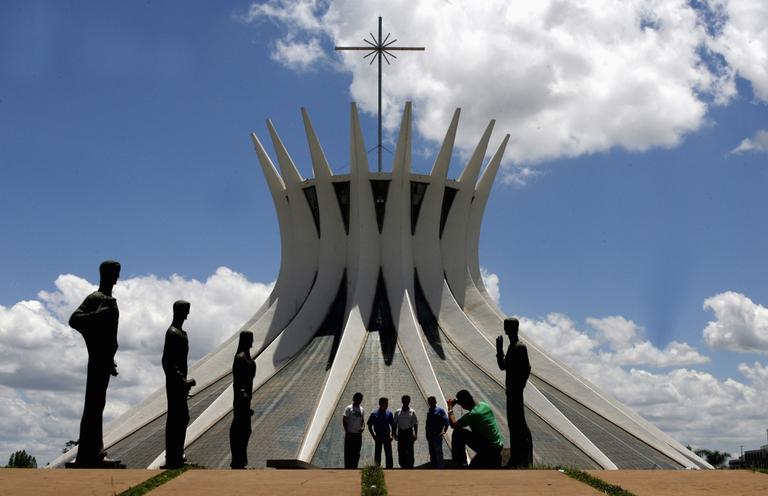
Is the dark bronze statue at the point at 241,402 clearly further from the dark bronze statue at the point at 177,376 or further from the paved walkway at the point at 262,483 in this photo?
the paved walkway at the point at 262,483

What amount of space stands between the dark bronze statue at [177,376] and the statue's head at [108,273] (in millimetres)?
901

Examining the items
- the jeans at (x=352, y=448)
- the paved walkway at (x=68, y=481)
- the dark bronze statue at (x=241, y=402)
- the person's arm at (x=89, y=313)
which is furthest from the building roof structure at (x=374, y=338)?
the paved walkway at (x=68, y=481)

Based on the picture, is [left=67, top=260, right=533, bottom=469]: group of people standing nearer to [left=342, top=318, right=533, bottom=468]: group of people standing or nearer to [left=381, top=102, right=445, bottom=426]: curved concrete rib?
[left=342, top=318, right=533, bottom=468]: group of people standing

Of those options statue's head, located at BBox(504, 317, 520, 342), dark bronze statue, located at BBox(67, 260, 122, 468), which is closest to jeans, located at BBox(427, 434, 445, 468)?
statue's head, located at BBox(504, 317, 520, 342)

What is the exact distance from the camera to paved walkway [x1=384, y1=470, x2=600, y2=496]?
7164 millimetres

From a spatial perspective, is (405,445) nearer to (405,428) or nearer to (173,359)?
(405,428)

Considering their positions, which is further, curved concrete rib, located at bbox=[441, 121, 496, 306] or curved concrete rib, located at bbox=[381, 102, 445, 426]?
curved concrete rib, located at bbox=[441, 121, 496, 306]

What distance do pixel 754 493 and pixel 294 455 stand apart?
40.4ft

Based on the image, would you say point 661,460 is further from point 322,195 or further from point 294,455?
point 322,195

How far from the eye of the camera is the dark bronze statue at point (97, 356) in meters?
10.7

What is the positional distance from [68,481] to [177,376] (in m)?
3.44

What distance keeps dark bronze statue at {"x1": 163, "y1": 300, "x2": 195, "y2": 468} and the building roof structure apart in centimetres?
686

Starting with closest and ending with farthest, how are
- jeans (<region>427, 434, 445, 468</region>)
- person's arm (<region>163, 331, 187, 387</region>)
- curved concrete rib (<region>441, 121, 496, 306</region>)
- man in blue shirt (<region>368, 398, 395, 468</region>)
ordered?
1. person's arm (<region>163, 331, 187, 387</region>)
2. jeans (<region>427, 434, 445, 468</region>)
3. man in blue shirt (<region>368, 398, 395, 468</region>)
4. curved concrete rib (<region>441, 121, 496, 306</region>)

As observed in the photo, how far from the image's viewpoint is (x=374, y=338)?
24.1 metres
